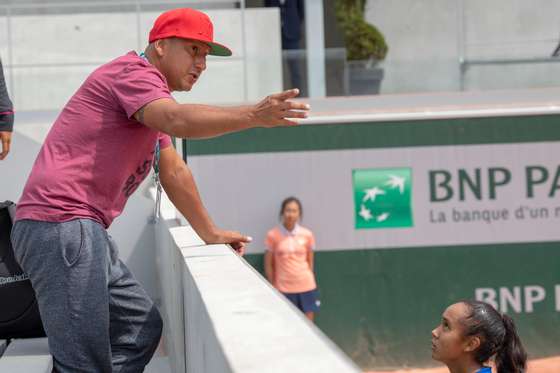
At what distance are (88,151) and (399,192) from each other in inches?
315

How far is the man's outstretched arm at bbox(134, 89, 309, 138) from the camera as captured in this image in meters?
3.01

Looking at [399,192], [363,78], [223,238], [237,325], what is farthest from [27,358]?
[363,78]

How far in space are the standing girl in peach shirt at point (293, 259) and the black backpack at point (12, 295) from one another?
20.1 feet

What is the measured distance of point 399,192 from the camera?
1114cm

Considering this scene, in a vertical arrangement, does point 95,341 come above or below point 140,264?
above

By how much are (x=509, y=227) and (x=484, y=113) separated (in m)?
1.17

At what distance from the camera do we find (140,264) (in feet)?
25.7

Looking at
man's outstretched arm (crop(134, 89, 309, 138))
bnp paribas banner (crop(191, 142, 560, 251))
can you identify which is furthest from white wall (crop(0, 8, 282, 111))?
man's outstretched arm (crop(134, 89, 309, 138))

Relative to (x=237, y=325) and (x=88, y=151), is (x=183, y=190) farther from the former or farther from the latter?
(x=237, y=325)

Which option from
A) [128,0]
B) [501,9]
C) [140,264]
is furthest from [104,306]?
[501,9]

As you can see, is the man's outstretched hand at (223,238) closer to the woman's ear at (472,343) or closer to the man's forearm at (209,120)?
the woman's ear at (472,343)

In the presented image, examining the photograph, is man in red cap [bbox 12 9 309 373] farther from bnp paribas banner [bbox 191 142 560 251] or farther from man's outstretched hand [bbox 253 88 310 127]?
bnp paribas banner [bbox 191 142 560 251]

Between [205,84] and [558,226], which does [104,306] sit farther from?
[205,84]

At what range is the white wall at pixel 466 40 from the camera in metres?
14.6
